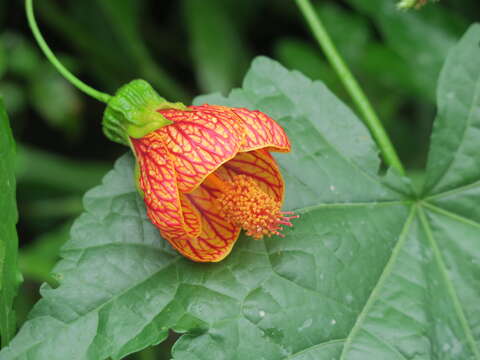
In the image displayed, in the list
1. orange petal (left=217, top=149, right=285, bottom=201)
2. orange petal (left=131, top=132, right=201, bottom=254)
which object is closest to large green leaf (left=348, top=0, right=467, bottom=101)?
orange petal (left=217, top=149, right=285, bottom=201)

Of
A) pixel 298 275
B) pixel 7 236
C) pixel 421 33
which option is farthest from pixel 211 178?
pixel 421 33

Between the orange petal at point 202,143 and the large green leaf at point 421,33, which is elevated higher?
the large green leaf at point 421,33

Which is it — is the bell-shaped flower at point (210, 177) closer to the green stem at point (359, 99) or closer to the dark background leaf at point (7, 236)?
the dark background leaf at point (7, 236)

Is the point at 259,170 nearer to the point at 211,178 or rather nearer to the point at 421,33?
the point at 211,178

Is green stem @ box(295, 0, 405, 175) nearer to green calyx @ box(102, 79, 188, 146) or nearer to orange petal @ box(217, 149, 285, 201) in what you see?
orange petal @ box(217, 149, 285, 201)

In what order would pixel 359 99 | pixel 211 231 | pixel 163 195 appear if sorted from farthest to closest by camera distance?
pixel 359 99 → pixel 211 231 → pixel 163 195

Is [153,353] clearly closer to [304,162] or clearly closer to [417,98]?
[304,162]

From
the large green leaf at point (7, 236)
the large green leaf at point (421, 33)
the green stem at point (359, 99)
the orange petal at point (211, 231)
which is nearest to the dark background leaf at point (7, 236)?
the large green leaf at point (7, 236)

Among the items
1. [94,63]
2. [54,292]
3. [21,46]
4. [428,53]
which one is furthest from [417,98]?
[54,292]
